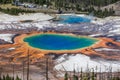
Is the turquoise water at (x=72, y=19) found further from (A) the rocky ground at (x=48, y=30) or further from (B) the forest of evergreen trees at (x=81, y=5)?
(A) the rocky ground at (x=48, y=30)

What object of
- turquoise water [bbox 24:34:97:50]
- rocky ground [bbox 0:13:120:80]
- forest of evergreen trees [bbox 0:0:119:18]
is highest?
forest of evergreen trees [bbox 0:0:119:18]

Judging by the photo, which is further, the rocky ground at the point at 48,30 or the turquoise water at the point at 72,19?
the turquoise water at the point at 72,19

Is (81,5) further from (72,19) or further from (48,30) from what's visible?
(48,30)

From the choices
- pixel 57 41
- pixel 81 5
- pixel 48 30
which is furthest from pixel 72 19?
pixel 57 41

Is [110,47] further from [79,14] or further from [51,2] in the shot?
[51,2]

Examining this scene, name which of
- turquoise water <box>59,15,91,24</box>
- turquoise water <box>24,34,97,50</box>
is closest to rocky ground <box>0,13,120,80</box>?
turquoise water <box>24,34,97,50</box>

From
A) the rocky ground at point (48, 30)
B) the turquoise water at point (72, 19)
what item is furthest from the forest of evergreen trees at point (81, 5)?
the rocky ground at point (48, 30)

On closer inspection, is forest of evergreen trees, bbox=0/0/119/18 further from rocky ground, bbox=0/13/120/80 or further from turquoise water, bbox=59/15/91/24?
rocky ground, bbox=0/13/120/80

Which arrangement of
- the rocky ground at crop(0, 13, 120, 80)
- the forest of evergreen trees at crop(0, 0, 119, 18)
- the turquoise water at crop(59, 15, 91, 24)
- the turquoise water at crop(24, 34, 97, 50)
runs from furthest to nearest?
the forest of evergreen trees at crop(0, 0, 119, 18) < the turquoise water at crop(59, 15, 91, 24) < the turquoise water at crop(24, 34, 97, 50) < the rocky ground at crop(0, 13, 120, 80)

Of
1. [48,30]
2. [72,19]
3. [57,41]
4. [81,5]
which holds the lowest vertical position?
[57,41]
